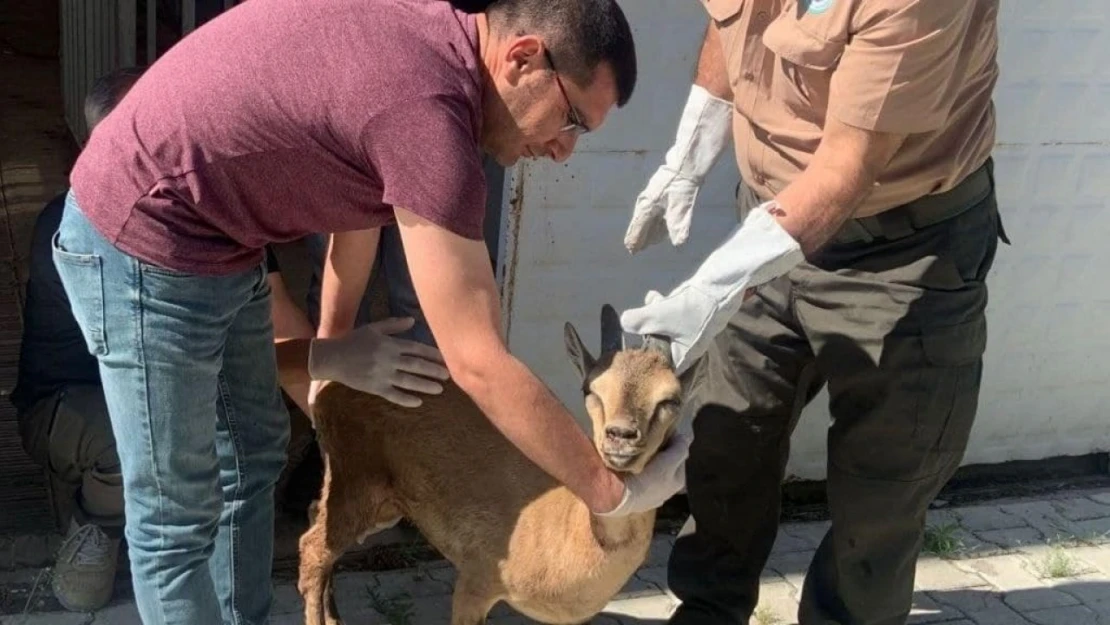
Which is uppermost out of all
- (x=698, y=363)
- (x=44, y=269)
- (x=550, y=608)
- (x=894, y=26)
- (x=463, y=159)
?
(x=894, y=26)

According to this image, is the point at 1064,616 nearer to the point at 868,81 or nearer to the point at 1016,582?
the point at 1016,582

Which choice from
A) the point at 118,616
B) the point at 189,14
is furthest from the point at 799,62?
the point at 189,14

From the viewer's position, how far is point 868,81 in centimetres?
301

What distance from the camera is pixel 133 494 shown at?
306 cm

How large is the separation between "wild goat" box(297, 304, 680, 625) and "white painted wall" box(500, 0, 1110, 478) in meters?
0.91

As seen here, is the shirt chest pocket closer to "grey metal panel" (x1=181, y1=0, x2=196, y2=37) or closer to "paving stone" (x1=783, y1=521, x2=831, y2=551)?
"paving stone" (x1=783, y1=521, x2=831, y2=551)

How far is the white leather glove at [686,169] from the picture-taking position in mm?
3850

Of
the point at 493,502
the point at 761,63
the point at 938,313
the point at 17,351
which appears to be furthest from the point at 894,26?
the point at 17,351

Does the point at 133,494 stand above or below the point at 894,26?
below

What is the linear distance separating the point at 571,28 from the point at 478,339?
2.17 ft

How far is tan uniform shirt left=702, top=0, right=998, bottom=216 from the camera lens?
3.00m

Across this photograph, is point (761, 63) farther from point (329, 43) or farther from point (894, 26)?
point (329, 43)

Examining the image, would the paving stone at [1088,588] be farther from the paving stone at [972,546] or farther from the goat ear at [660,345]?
the goat ear at [660,345]

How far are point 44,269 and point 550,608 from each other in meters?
1.89
